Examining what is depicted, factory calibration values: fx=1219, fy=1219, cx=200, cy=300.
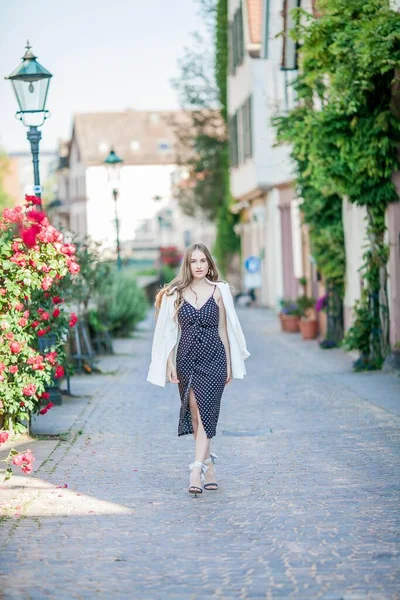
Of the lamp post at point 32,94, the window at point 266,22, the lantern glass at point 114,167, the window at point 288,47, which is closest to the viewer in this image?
the lamp post at point 32,94

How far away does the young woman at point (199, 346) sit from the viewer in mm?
8531

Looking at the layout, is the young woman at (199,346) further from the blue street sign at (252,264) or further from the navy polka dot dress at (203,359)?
the blue street sign at (252,264)

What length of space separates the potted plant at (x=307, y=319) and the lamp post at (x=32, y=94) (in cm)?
1149

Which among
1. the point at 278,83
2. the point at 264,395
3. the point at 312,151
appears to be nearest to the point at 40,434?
the point at 264,395

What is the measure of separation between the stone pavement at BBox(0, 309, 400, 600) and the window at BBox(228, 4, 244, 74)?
72.1 feet

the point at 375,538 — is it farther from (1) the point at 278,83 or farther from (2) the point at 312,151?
(1) the point at 278,83

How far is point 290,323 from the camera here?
26422mm

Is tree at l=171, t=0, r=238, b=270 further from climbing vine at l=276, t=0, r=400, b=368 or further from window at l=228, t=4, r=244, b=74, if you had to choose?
climbing vine at l=276, t=0, r=400, b=368

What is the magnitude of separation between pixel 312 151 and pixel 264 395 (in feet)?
11.4

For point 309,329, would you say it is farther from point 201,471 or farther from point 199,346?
point 201,471

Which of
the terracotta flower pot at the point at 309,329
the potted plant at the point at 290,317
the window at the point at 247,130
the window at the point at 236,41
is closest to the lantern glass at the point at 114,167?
the potted plant at the point at 290,317

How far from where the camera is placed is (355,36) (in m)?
14.8

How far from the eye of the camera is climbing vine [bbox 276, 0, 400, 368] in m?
14.6

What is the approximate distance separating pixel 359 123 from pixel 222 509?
29.8 feet
